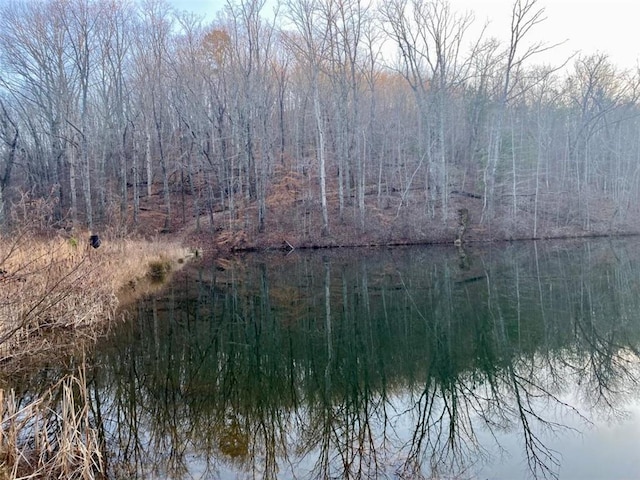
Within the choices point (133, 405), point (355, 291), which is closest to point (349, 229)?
point (355, 291)

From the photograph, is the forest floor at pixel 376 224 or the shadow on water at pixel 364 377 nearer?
the shadow on water at pixel 364 377

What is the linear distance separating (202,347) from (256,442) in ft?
12.5

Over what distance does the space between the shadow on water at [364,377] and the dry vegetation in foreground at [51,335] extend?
52 cm

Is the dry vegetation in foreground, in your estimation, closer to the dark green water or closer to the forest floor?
the dark green water

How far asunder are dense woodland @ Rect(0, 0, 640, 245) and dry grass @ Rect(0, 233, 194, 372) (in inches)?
603

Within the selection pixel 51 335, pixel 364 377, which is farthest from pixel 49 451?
pixel 51 335

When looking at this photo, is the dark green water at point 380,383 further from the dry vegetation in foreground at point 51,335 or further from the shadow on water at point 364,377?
the dry vegetation in foreground at point 51,335

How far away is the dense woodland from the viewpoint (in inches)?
1009

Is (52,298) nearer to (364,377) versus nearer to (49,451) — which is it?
(49,451)

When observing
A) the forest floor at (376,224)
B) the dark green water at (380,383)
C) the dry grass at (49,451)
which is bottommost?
the dark green water at (380,383)

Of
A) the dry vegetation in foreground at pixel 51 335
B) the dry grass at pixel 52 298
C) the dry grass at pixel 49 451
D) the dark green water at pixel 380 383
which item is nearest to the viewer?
the dry grass at pixel 49 451

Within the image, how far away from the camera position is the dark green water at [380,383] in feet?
15.0

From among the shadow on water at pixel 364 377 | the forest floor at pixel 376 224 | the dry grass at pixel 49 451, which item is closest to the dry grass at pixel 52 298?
the shadow on water at pixel 364 377

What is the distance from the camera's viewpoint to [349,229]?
25734 mm
